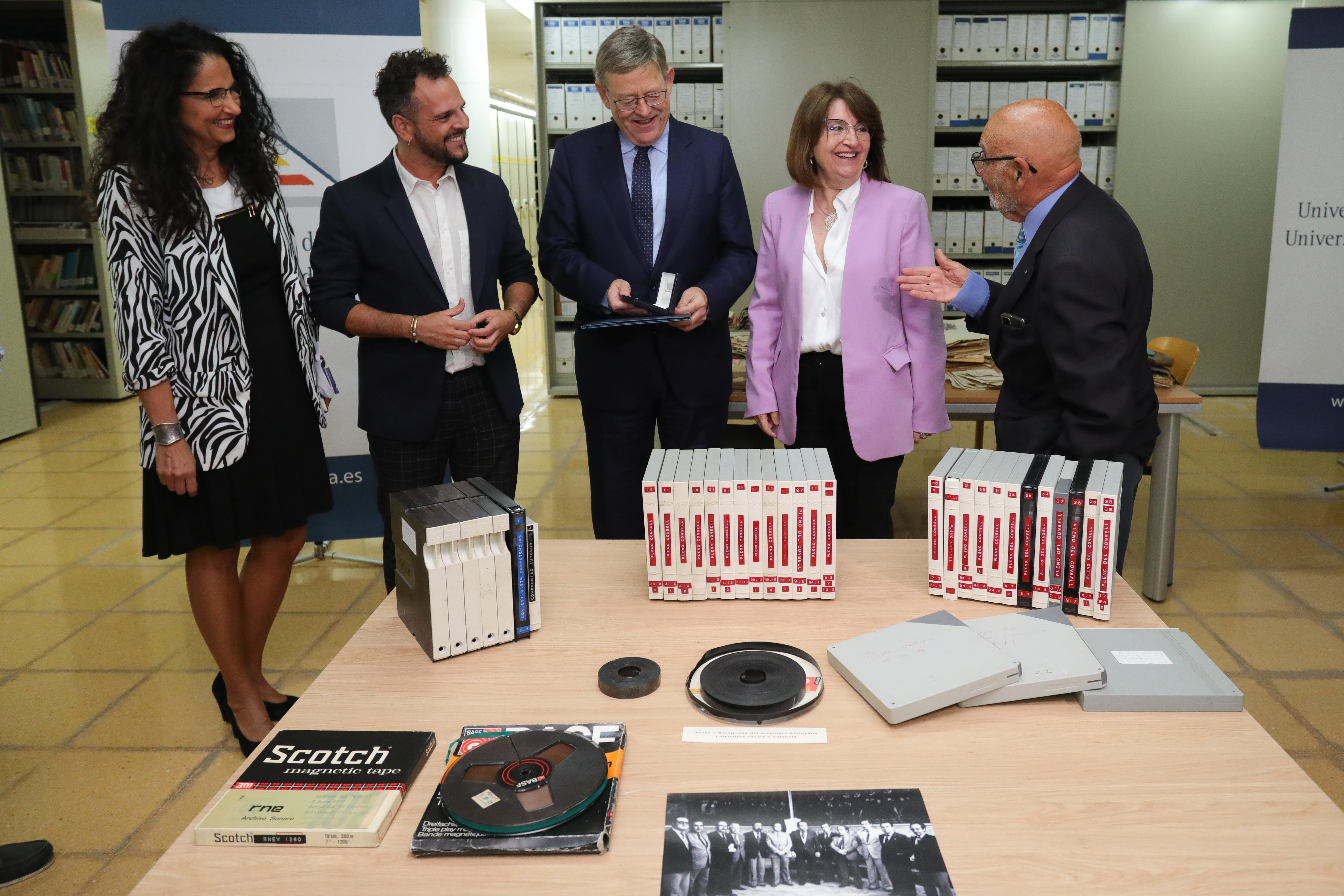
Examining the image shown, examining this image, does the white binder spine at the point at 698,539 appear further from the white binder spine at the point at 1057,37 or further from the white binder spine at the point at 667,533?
the white binder spine at the point at 1057,37

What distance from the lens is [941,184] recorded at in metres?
6.89

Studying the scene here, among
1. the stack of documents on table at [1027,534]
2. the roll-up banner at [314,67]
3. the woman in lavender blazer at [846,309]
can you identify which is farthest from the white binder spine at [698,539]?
the roll-up banner at [314,67]

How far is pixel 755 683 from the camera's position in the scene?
163 cm

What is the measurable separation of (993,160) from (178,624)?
322 centimetres

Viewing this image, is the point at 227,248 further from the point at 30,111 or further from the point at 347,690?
the point at 30,111

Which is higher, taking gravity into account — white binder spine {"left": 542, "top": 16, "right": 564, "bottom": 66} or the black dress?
white binder spine {"left": 542, "top": 16, "right": 564, "bottom": 66}

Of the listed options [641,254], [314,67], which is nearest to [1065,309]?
[641,254]

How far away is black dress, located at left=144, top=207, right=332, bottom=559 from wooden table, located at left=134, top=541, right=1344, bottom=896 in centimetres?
82

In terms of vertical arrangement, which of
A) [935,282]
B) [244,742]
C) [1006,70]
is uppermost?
[1006,70]

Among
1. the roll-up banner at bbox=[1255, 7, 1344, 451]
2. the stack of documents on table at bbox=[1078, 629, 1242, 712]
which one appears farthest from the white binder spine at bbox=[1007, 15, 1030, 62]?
the stack of documents on table at bbox=[1078, 629, 1242, 712]

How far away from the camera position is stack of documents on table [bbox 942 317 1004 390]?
3771 mm

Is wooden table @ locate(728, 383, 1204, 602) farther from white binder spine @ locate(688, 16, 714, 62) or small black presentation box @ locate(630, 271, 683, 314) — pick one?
white binder spine @ locate(688, 16, 714, 62)

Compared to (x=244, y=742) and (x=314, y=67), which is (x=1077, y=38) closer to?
(x=314, y=67)

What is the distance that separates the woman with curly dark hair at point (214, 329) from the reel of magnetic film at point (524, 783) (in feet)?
4.65
